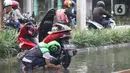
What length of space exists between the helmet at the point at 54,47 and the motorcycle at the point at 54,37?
0.24 m

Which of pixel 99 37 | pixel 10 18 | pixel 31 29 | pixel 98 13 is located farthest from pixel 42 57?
pixel 98 13

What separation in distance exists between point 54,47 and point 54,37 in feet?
1.93

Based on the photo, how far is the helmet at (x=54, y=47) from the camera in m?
9.92

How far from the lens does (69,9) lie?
17.8 metres

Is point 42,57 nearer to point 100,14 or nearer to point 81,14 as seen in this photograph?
point 100,14

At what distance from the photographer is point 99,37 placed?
16.1m

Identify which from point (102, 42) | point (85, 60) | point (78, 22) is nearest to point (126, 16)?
point (78, 22)

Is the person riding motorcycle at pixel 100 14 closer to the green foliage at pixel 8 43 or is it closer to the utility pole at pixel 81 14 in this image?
the utility pole at pixel 81 14

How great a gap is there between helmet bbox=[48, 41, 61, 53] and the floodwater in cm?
63

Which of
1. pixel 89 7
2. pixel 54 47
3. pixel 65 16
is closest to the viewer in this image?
pixel 54 47

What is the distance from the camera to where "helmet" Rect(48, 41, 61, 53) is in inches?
391

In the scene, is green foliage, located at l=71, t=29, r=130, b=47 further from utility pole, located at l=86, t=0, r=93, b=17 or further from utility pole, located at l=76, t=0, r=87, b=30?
utility pole, located at l=86, t=0, r=93, b=17

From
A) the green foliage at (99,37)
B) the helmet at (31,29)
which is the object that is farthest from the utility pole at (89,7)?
the helmet at (31,29)

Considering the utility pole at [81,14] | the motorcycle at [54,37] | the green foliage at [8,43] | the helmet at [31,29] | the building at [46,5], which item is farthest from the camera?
the building at [46,5]
